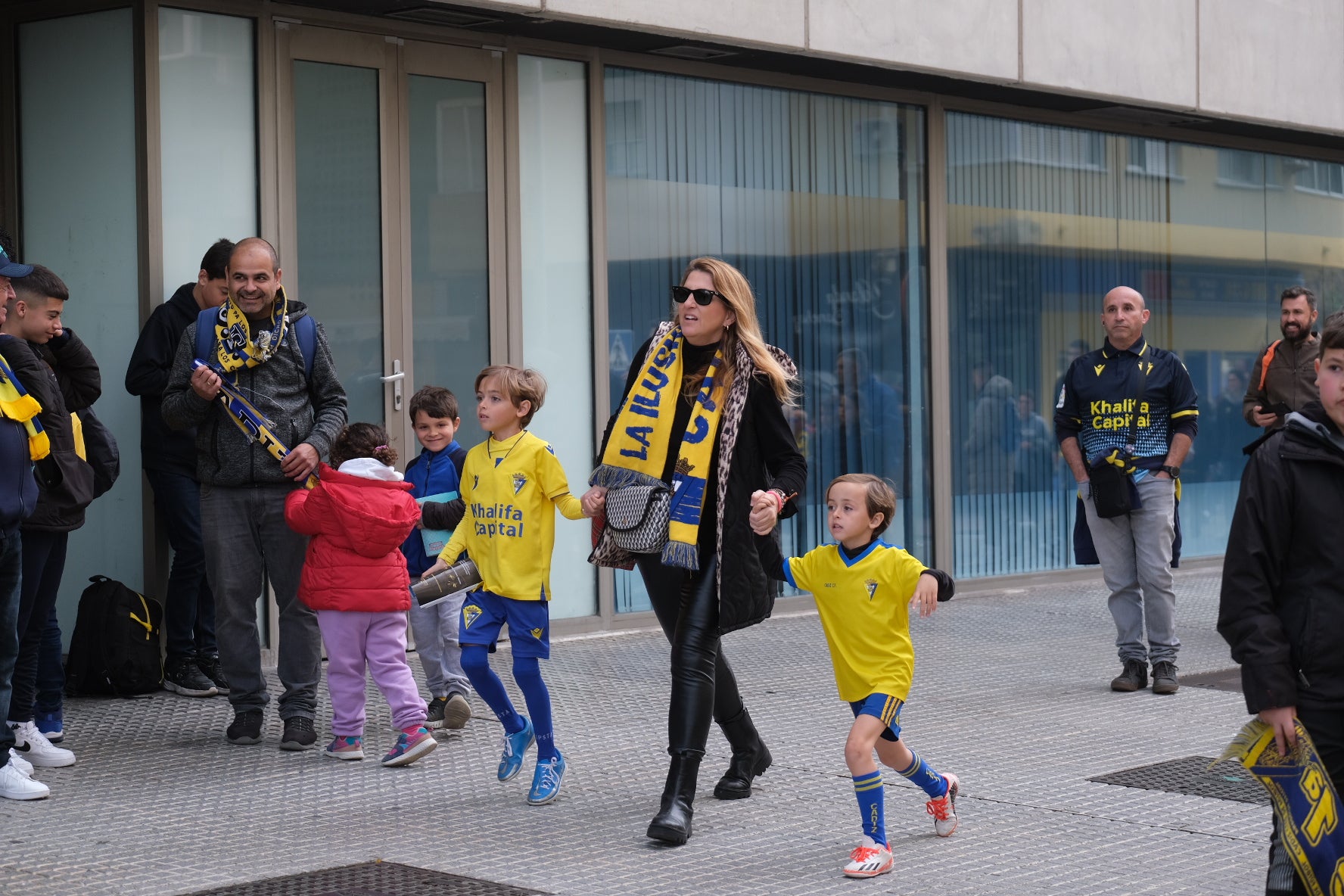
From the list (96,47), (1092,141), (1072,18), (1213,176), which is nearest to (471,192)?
(96,47)

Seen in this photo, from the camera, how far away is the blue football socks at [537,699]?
5973 millimetres

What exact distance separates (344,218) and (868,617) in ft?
15.7

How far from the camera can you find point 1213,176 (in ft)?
46.7

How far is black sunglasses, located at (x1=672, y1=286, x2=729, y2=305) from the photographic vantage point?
5.59 metres

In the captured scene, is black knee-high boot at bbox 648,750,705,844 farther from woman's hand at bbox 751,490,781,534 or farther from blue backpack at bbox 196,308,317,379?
blue backpack at bbox 196,308,317,379

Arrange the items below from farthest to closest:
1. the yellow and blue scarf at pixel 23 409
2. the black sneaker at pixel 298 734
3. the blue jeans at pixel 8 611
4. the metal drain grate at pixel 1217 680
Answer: the metal drain grate at pixel 1217 680 < the black sneaker at pixel 298 734 < the blue jeans at pixel 8 611 < the yellow and blue scarf at pixel 23 409

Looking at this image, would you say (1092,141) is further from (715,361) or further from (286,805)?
(286,805)

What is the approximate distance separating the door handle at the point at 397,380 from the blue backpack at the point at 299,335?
77.3 inches

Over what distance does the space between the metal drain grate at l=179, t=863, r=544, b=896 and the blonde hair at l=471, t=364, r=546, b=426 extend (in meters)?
1.81

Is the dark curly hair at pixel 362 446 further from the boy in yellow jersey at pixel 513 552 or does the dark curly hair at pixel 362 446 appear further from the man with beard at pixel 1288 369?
the man with beard at pixel 1288 369

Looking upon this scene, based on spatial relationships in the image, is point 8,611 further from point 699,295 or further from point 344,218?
point 344,218

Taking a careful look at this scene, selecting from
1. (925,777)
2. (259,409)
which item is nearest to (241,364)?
(259,409)

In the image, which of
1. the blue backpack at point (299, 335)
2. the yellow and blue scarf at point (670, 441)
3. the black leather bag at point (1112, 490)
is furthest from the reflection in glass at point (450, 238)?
the yellow and blue scarf at point (670, 441)

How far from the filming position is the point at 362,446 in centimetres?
677
